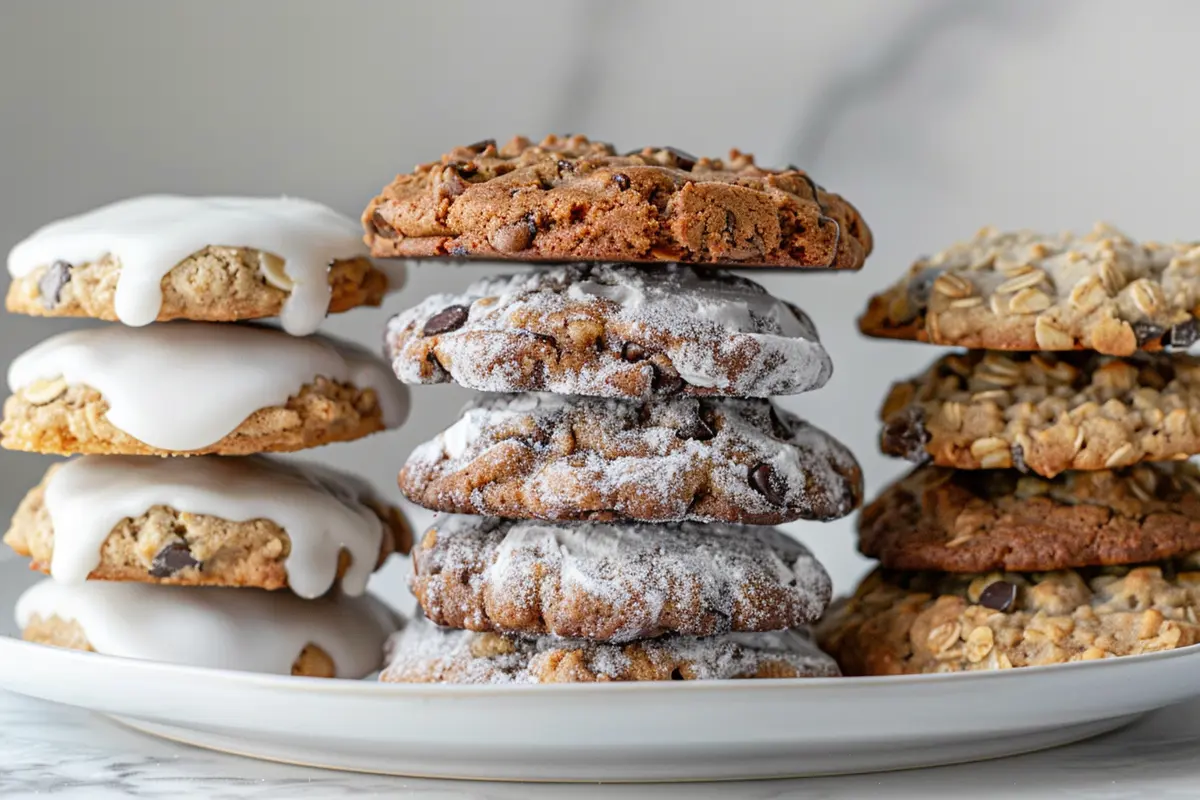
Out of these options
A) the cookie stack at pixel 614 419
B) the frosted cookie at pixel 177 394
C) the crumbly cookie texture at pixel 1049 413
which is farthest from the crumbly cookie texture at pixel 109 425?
the crumbly cookie texture at pixel 1049 413

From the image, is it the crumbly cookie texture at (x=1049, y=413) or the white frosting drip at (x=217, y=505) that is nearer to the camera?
the crumbly cookie texture at (x=1049, y=413)

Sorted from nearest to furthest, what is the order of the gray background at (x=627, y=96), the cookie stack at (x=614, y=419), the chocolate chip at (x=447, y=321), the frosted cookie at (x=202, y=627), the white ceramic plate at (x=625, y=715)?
1. the white ceramic plate at (x=625, y=715)
2. the cookie stack at (x=614, y=419)
3. the chocolate chip at (x=447, y=321)
4. the frosted cookie at (x=202, y=627)
5. the gray background at (x=627, y=96)

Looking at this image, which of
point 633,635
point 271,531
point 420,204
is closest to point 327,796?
point 633,635

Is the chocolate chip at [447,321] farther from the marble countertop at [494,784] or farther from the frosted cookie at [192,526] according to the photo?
the marble countertop at [494,784]

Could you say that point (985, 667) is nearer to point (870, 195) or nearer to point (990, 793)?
point (990, 793)

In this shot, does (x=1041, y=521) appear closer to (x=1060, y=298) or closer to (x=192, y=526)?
(x=1060, y=298)

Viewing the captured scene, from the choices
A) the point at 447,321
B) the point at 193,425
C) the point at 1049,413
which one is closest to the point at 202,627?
the point at 193,425
